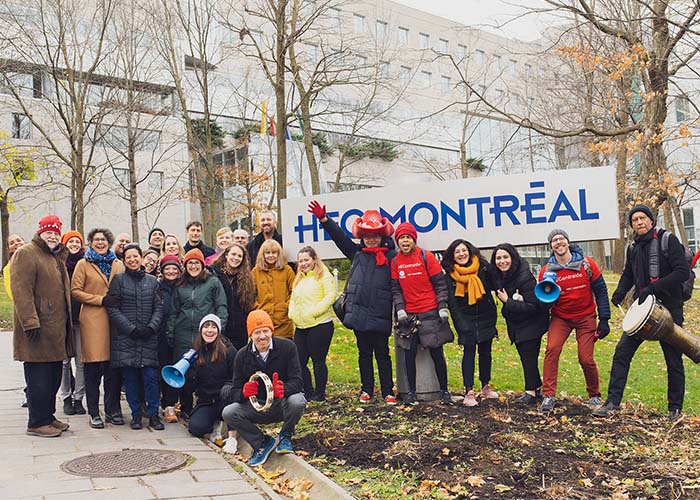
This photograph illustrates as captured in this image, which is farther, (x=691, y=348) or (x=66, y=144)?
(x=66, y=144)

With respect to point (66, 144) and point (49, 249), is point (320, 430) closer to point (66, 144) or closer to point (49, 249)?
point (49, 249)

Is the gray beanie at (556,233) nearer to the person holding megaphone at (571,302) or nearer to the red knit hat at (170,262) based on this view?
the person holding megaphone at (571,302)

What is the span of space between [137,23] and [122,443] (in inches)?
723

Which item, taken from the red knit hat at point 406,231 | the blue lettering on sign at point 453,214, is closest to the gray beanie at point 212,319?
the red knit hat at point 406,231

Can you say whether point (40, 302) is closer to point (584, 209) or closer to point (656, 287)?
point (584, 209)

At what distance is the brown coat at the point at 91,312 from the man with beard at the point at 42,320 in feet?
0.78

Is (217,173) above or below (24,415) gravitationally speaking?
above

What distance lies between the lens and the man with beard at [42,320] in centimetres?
690

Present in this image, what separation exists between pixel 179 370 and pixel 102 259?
175 cm

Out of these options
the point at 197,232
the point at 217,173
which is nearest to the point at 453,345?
the point at 197,232

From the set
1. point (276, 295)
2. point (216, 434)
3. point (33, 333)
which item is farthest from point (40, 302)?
point (276, 295)

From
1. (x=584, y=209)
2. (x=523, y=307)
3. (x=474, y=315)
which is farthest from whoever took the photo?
(x=584, y=209)

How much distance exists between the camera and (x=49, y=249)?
23.5 ft

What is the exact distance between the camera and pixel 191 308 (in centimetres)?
761
